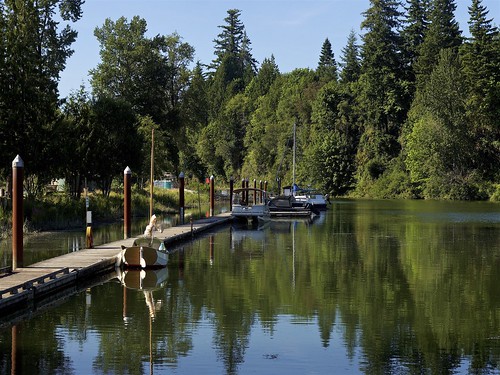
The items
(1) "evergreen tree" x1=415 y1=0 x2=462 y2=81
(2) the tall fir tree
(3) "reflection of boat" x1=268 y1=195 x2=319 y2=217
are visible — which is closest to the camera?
(3) "reflection of boat" x1=268 y1=195 x2=319 y2=217

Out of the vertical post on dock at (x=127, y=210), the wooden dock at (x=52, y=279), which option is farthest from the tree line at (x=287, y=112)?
the wooden dock at (x=52, y=279)

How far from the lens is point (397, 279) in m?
27.5

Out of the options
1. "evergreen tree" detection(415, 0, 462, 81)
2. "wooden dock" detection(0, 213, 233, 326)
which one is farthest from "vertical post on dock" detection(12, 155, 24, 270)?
"evergreen tree" detection(415, 0, 462, 81)

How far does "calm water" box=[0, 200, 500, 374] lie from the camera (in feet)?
51.8

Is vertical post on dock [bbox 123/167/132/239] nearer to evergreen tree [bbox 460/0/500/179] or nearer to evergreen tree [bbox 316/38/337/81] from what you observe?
evergreen tree [bbox 460/0/500/179]

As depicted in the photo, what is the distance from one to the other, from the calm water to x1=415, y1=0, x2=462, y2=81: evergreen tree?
89.6 metres

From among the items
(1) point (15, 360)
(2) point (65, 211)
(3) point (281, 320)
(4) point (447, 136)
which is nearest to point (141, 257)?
(3) point (281, 320)

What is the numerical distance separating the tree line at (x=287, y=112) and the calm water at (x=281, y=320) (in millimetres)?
23291

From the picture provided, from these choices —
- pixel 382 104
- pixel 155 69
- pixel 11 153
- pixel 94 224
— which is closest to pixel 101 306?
pixel 11 153

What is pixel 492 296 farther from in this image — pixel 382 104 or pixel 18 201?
pixel 382 104

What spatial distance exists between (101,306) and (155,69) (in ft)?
217

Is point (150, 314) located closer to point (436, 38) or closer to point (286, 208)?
point (286, 208)

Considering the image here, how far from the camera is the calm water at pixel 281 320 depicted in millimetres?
15797

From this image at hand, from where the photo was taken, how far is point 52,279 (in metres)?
23.4
